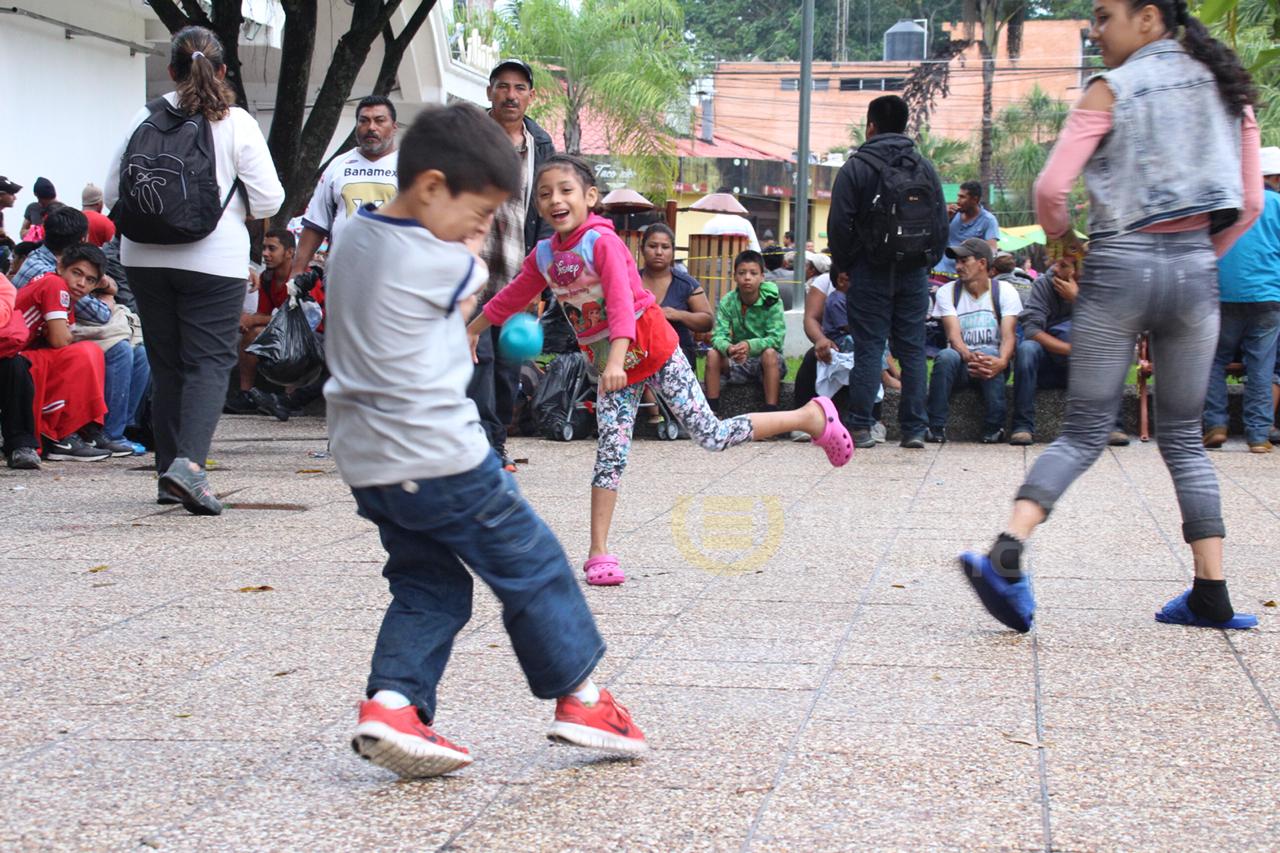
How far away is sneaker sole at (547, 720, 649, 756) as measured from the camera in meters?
3.30

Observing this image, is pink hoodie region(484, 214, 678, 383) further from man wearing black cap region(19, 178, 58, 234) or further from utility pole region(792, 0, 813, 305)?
utility pole region(792, 0, 813, 305)

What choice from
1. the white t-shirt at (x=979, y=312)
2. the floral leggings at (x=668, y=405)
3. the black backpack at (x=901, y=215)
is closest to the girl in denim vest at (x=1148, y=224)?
the floral leggings at (x=668, y=405)

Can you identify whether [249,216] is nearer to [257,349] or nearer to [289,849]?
[257,349]

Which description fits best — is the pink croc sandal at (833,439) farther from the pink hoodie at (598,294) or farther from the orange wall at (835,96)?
the orange wall at (835,96)

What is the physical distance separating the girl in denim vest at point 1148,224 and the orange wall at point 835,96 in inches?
2676

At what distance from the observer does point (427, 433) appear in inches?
124

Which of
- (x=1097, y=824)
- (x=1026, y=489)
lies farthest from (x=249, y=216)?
(x=1097, y=824)

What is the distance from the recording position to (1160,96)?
455 centimetres

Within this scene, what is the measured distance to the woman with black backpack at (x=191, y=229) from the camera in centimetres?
692

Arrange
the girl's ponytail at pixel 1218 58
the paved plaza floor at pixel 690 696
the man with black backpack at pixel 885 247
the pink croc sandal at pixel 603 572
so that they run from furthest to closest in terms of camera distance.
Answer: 1. the man with black backpack at pixel 885 247
2. the pink croc sandal at pixel 603 572
3. the girl's ponytail at pixel 1218 58
4. the paved plaza floor at pixel 690 696

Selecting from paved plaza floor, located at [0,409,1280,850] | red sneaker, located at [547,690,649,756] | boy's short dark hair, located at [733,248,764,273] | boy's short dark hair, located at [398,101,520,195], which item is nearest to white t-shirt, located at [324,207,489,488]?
boy's short dark hair, located at [398,101,520,195]

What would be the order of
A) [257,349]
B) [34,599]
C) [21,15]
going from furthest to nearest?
[21,15] → [257,349] → [34,599]

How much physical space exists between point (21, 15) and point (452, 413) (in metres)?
13.8

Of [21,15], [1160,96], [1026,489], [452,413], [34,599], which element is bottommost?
[34,599]
